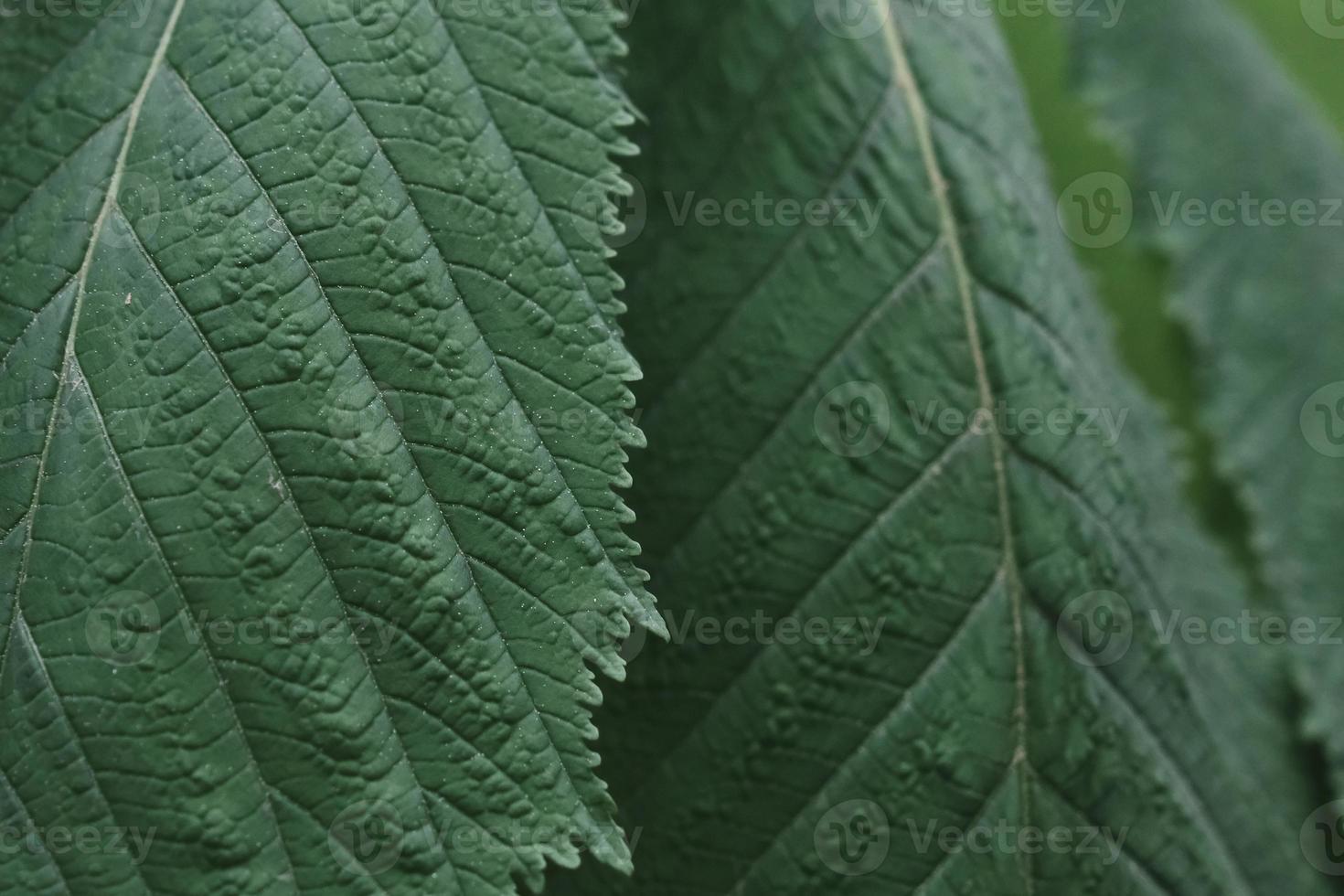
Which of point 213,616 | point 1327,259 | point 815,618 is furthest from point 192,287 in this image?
point 1327,259

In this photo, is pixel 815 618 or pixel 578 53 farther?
pixel 815 618

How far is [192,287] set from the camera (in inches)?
44.9

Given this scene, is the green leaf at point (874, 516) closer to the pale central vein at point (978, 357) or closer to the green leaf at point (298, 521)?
the pale central vein at point (978, 357)

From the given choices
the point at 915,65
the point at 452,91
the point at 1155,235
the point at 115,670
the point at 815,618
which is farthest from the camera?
the point at 1155,235

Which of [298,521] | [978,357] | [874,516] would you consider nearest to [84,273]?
[298,521]

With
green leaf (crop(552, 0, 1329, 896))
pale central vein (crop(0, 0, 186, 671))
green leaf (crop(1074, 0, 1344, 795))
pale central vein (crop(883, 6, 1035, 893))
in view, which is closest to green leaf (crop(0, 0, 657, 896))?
pale central vein (crop(0, 0, 186, 671))

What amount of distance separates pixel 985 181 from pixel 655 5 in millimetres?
493

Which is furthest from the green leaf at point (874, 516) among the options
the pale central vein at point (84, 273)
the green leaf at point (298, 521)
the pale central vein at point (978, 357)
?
the pale central vein at point (84, 273)

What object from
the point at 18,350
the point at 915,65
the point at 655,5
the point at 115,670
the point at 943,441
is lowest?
the point at 115,670

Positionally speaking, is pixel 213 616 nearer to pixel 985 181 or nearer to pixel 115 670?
pixel 115 670

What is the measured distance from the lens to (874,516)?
4.67 feet

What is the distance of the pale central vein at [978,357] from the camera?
4.60ft

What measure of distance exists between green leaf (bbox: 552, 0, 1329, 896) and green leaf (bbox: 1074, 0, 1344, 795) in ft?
2.34

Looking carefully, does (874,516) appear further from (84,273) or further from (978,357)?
(84,273)
